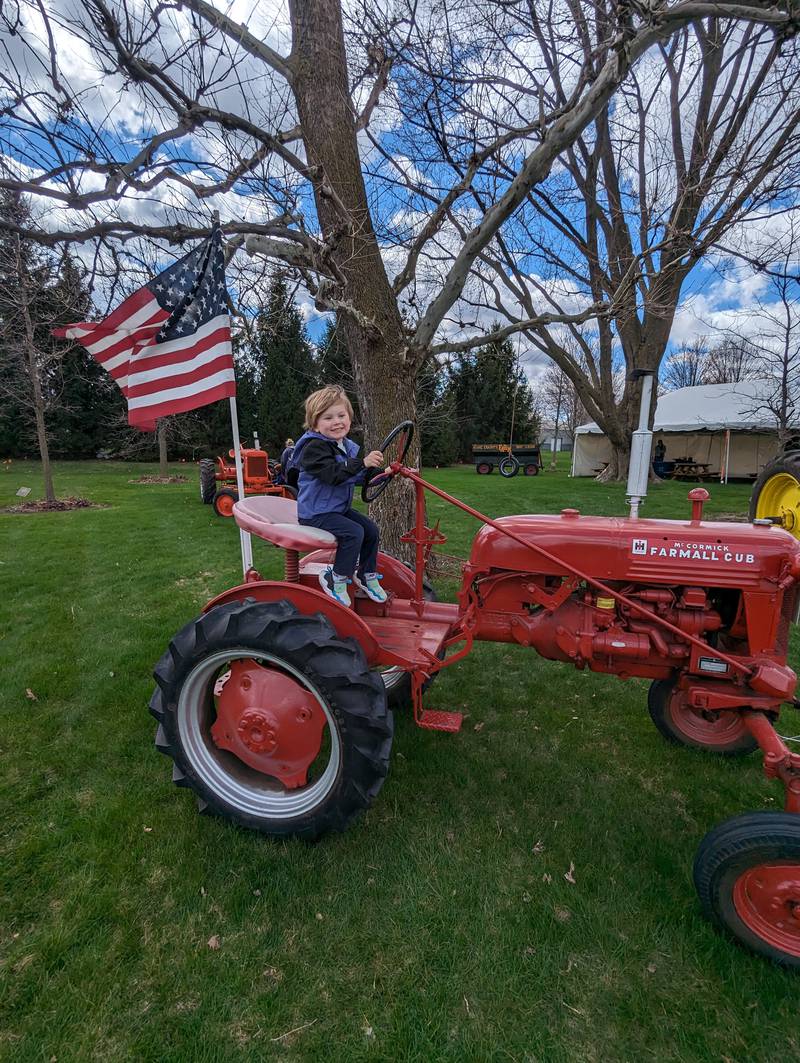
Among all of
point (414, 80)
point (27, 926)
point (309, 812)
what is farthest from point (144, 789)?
point (414, 80)

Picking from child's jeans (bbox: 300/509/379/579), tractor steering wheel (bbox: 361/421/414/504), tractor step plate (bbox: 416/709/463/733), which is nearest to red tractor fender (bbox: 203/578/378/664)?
child's jeans (bbox: 300/509/379/579)

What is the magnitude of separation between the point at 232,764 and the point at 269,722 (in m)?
0.37

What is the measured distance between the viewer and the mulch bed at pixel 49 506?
11391 mm

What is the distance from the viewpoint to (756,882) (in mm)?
1879

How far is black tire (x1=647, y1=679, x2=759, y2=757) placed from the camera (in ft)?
9.75

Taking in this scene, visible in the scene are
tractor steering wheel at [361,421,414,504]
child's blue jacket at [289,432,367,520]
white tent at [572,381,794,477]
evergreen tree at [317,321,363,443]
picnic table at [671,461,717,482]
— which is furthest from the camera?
picnic table at [671,461,717,482]

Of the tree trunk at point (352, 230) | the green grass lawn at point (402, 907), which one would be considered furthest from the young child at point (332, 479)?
the tree trunk at point (352, 230)

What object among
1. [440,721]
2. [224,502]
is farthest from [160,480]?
[440,721]

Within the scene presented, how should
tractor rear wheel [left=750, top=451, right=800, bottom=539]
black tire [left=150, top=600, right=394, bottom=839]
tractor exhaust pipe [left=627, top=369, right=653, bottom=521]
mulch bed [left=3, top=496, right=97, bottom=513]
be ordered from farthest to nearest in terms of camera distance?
mulch bed [left=3, top=496, right=97, bottom=513]
tractor rear wheel [left=750, top=451, right=800, bottom=539]
tractor exhaust pipe [left=627, top=369, right=653, bottom=521]
black tire [left=150, top=600, right=394, bottom=839]

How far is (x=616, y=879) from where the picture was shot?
7.17ft

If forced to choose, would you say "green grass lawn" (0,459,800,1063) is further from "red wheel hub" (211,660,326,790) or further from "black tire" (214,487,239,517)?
"black tire" (214,487,239,517)

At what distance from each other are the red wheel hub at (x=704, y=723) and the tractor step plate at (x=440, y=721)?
1.38 m

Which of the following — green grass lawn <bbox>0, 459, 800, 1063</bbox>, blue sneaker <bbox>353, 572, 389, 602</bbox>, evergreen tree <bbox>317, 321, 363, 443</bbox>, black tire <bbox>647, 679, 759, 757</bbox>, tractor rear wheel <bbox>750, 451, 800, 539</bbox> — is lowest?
green grass lawn <bbox>0, 459, 800, 1063</bbox>

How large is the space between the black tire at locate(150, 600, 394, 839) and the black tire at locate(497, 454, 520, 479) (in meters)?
21.6
